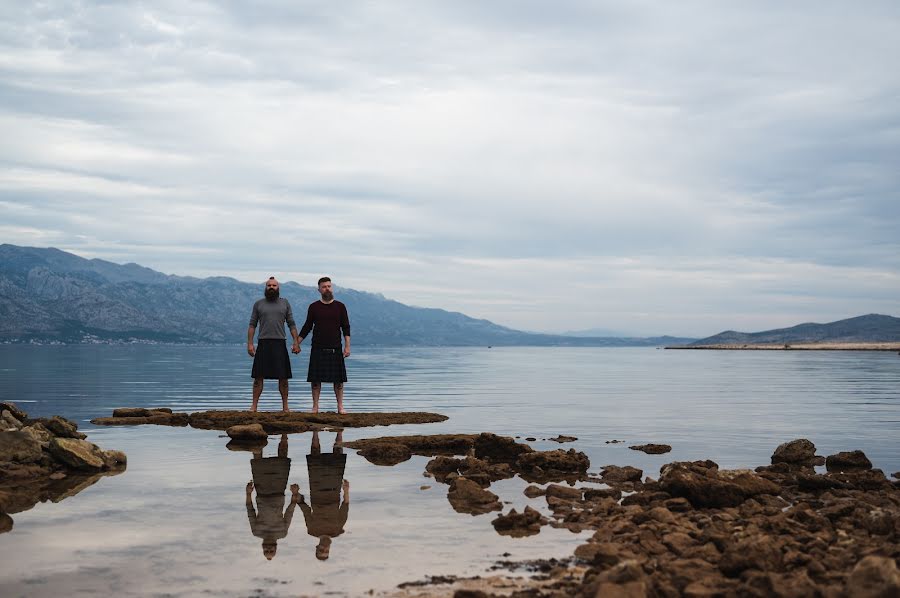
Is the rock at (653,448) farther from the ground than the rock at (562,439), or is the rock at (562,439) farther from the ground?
the rock at (653,448)

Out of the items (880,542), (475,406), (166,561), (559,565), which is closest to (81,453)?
(166,561)

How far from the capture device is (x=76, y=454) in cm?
1319

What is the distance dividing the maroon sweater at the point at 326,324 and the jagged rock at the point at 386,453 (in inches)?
237

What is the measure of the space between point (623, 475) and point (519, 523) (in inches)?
154

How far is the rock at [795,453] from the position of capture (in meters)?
14.6

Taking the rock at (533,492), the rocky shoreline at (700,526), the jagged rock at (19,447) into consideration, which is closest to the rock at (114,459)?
the jagged rock at (19,447)

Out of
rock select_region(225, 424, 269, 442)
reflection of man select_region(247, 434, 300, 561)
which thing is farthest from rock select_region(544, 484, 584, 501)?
rock select_region(225, 424, 269, 442)

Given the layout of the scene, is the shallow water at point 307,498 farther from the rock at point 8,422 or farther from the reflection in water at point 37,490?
the rock at point 8,422

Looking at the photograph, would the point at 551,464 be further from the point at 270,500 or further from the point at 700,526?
the point at 270,500

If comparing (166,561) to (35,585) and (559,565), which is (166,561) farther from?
(559,565)

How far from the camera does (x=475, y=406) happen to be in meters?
27.8

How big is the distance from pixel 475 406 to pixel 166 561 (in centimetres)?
2034

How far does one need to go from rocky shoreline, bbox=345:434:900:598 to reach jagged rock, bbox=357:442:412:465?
0.14 metres

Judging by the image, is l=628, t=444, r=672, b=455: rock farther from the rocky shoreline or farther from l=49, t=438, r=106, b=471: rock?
l=49, t=438, r=106, b=471: rock
